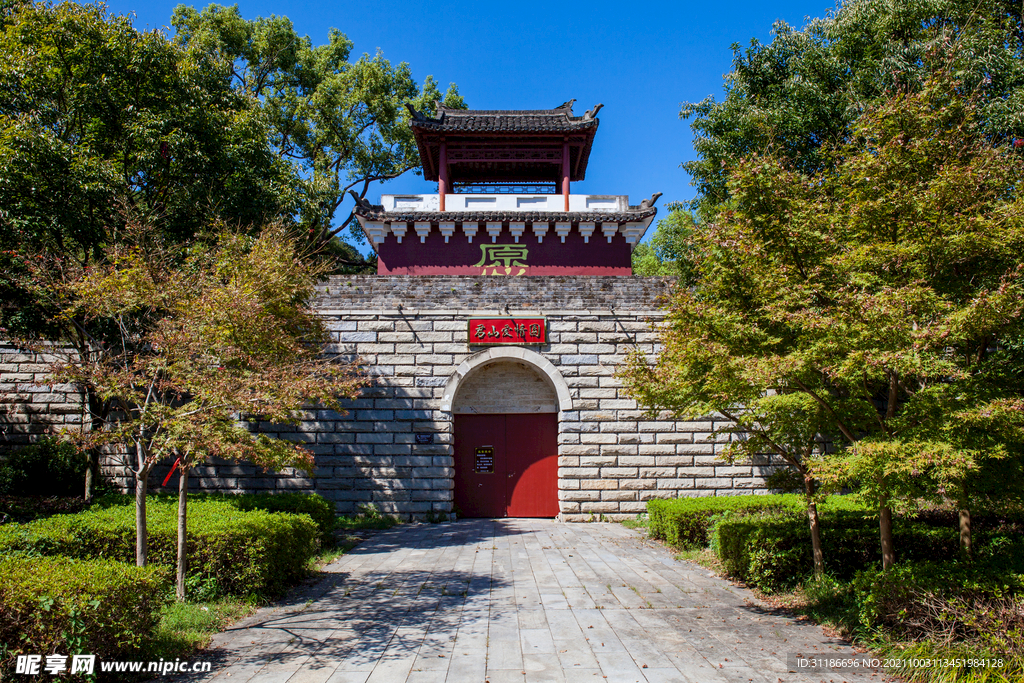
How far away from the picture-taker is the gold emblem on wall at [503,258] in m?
18.5

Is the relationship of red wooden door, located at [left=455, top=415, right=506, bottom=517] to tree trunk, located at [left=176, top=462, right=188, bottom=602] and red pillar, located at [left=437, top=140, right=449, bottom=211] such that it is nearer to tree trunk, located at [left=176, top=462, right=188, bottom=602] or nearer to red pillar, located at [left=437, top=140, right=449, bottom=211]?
tree trunk, located at [left=176, top=462, right=188, bottom=602]

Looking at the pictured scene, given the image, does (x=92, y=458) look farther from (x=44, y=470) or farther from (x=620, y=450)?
(x=620, y=450)

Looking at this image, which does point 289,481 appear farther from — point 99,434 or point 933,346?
point 933,346

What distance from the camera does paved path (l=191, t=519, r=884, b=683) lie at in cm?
501

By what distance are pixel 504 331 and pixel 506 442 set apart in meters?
2.60

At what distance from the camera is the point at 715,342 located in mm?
6496

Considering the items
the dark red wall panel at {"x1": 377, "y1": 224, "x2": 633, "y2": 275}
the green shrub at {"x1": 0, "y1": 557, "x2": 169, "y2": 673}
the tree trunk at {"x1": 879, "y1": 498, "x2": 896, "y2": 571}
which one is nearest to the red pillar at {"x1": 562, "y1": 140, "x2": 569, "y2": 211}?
the dark red wall panel at {"x1": 377, "y1": 224, "x2": 633, "y2": 275}

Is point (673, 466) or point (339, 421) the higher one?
point (339, 421)

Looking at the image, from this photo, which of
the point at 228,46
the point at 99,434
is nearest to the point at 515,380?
the point at 99,434

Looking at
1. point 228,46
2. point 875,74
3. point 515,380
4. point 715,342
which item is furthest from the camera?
point 228,46

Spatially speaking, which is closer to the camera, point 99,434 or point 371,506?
point 99,434

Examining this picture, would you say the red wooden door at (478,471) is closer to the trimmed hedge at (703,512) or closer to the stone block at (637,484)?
the stone block at (637,484)

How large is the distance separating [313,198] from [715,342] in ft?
69.4

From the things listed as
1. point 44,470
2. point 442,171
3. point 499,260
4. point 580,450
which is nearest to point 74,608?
point 580,450
